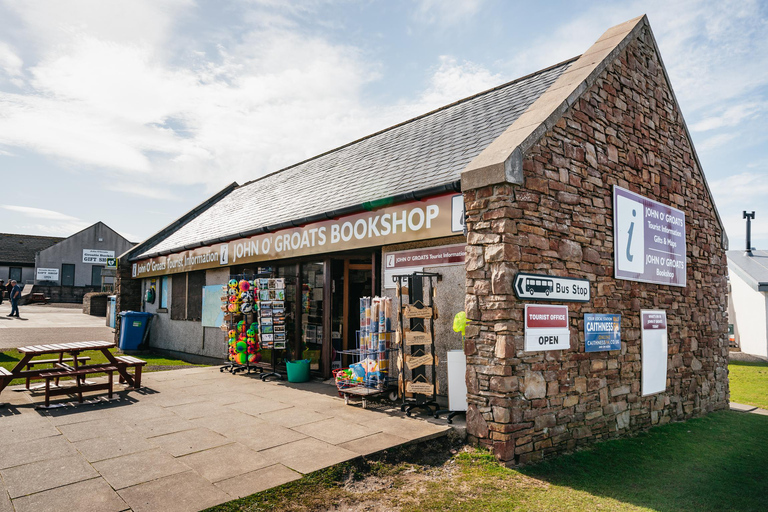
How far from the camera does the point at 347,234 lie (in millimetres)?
8273

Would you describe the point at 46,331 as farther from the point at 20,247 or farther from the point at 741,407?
the point at 20,247

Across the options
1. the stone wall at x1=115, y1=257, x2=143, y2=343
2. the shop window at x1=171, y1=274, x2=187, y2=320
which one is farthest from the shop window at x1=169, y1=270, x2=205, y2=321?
the stone wall at x1=115, y1=257, x2=143, y2=343

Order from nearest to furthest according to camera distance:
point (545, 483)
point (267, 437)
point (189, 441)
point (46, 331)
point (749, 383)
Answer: point (545, 483)
point (189, 441)
point (267, 437)
point (749, 383)
point (46, 331)

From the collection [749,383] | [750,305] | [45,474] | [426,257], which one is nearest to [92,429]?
[45,474]

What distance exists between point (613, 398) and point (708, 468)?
4.28 feet

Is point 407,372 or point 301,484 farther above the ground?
point 407,372

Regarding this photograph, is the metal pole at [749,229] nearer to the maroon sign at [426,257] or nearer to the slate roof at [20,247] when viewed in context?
the maroon sign at [426,257]

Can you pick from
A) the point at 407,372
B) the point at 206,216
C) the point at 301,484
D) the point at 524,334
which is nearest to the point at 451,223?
the point at 524,334

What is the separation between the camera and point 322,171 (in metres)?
12.6

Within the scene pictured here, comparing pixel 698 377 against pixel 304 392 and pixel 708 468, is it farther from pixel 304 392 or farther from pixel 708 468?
pixel 304 392

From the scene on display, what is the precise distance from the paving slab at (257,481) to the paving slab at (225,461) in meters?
0.10

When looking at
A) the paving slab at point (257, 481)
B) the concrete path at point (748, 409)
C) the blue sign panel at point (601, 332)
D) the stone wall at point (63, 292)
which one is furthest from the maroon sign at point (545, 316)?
the stone wall at point (63, 292)

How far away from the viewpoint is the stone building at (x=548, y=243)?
560 cm

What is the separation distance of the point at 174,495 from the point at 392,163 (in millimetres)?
6903
